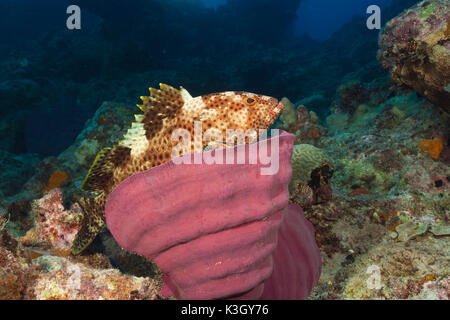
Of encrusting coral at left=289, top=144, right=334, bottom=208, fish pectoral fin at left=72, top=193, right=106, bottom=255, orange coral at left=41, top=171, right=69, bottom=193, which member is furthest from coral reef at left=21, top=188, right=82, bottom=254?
orange coral at left=41, top=171, right=69, bottom=193

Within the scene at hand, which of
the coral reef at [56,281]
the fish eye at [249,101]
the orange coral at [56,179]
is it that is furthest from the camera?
the orange coral at [56,179]

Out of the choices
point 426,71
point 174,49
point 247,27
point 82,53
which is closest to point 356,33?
point 247,27

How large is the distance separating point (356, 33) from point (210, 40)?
1912 centimetres

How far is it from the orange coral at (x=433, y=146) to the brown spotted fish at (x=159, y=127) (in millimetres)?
4247

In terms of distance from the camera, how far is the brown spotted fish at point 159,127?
2.49 m

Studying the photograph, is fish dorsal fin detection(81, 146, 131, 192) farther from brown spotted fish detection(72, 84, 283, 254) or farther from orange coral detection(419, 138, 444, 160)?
orange coral detection(419, 138, 444, 160)

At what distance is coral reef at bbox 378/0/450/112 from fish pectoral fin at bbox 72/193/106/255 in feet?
17.3

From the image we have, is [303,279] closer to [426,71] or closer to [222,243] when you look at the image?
[222,243]

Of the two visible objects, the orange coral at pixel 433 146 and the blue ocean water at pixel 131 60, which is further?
the blue ocean water at pixel 131 60

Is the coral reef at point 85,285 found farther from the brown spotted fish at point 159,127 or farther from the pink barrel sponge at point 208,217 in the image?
the brown spotted fish at point 159,127

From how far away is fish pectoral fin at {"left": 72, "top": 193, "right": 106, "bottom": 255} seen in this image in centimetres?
260

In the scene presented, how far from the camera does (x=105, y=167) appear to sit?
253cm

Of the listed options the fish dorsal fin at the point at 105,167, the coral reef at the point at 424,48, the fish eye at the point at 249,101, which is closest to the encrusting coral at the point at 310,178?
the fish eye at the point at 249,101

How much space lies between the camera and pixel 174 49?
28.8m
